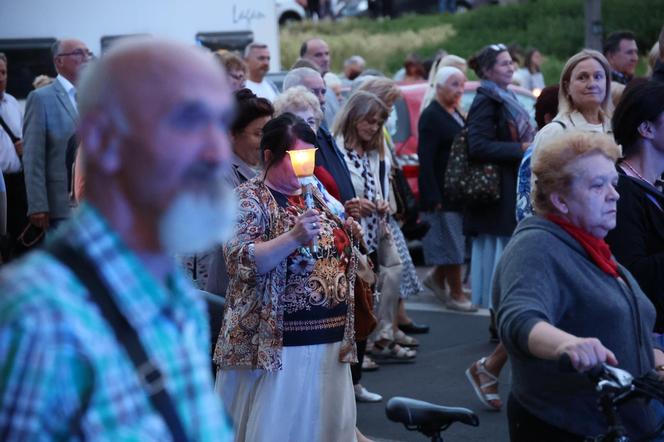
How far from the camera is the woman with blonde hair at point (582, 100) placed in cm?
662

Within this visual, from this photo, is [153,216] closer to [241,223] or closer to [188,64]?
[188,64]

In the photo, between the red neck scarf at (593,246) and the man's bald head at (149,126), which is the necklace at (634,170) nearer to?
the red neck scarf at (593,246)

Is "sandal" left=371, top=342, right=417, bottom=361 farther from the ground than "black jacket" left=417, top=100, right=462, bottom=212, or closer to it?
closer to it

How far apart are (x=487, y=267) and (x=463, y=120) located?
1786 millimetres

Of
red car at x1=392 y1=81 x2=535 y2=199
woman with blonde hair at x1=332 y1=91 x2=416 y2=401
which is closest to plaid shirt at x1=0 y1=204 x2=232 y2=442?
woman with blonde hair at x1=332 y1=91 x2=416 y2=401

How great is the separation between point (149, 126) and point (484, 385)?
5561mm

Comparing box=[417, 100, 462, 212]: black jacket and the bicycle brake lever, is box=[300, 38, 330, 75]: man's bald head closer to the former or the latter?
box=[417, 100, 462, 212]: black jacket

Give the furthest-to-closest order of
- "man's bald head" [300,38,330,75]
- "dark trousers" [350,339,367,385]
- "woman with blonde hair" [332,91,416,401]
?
"man's bald head" [300,38,330,75], "woman with blonde hair" [332,91,416,401], "dark trousers" [350,339,367,385]

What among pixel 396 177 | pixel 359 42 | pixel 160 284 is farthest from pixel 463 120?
pixel 359 42

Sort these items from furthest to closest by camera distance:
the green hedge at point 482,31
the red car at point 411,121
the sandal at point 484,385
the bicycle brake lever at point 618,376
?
the green hedge at point 482,31, the red car at point 411,121, the sandal at point 484,385, the bicycle brake lever at point 618,376

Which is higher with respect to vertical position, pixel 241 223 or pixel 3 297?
pixel 3 297

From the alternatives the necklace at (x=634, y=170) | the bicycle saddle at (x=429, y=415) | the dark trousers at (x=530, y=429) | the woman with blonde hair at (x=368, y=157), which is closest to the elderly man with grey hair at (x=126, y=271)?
the bicycle saddle at (x=429, y=415)

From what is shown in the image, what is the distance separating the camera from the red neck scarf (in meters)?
3.76

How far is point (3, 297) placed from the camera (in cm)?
170
